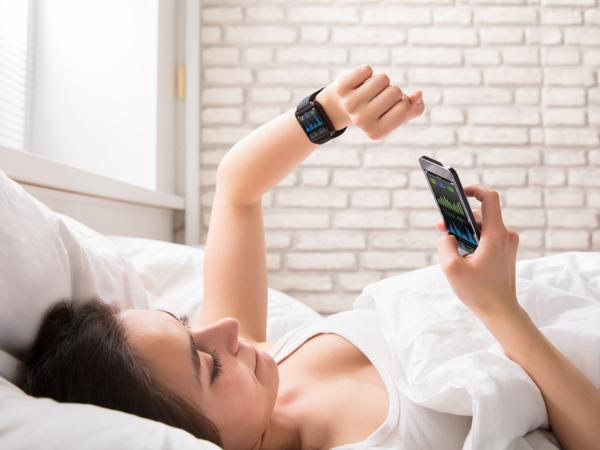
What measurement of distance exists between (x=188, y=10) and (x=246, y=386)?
85.2 inches

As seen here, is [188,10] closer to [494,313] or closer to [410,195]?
[410,195]

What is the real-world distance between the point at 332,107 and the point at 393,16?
1722mm

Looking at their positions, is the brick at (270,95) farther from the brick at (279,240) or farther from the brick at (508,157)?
the brick at (508,157)

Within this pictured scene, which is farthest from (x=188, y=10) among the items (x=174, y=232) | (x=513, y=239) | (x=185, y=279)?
(x=513, y=239)

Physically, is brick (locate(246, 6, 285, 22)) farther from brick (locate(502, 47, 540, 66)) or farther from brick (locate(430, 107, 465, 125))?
brick (locate(502, 47, 540, 66))

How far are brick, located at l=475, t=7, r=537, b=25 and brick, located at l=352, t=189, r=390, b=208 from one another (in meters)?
0.89

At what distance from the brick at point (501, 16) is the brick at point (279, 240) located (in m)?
1.29

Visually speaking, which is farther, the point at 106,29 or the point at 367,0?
the point at 367,0

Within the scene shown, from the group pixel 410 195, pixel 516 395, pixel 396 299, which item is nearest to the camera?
pixel 516 395

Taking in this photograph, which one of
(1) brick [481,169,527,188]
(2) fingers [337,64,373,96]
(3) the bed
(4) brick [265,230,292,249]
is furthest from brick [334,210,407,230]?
(2) fingers [337,64,373,96]

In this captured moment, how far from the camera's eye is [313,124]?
1.05m

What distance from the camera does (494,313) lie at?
725 mm

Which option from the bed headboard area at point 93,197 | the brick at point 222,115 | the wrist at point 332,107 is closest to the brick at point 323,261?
the bed headboard area at point 93,197

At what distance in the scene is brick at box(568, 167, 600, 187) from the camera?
254 centimetres
